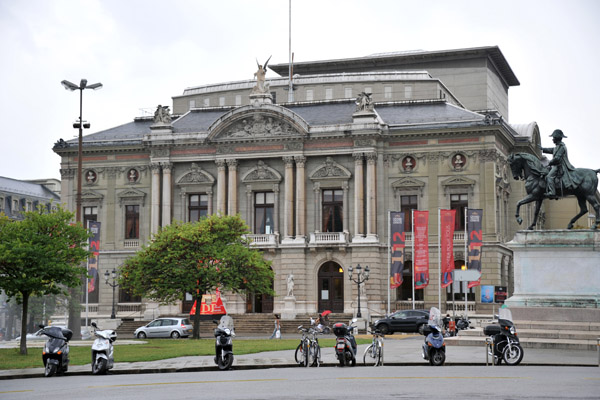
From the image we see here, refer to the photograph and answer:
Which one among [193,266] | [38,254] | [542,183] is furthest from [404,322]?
[38,254]

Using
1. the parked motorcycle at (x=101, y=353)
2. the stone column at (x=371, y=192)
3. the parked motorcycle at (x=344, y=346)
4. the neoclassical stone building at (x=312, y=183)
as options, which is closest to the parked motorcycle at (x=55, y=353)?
the parked motorcycle at (x=101, y=353)

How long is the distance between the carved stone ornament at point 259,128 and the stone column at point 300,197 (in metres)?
2.32

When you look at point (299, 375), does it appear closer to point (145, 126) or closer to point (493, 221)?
point (493, 221)

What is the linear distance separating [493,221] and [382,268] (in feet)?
28.3

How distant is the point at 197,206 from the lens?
7119 cm

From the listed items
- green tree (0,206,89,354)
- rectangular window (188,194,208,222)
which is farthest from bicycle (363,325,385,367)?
rectangular window (188,194,208,222)

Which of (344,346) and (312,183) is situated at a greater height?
(312,183)

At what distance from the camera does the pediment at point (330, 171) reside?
67769 mm

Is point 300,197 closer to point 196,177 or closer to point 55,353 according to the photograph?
point 196,177

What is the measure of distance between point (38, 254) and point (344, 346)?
43.2ft

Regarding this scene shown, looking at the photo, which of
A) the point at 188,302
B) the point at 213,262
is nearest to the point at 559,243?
the point at 213,262

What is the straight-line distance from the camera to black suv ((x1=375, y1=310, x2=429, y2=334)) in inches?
2135

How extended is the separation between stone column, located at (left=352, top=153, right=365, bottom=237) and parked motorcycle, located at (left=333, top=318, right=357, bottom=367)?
131 feet

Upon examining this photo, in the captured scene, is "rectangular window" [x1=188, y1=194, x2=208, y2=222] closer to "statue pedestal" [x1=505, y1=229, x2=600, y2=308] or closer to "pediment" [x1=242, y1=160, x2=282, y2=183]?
"pediment" [x1=242, y1=160, x2=282, y2=183]
